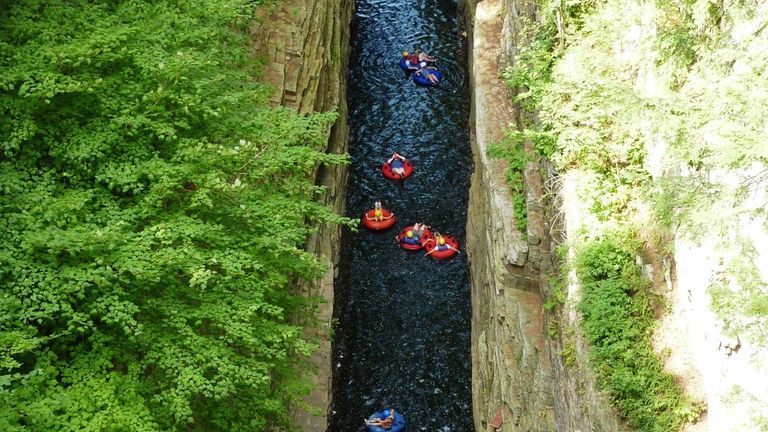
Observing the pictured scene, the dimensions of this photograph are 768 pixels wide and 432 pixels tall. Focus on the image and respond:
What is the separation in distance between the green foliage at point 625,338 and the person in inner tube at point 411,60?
16.5 metres

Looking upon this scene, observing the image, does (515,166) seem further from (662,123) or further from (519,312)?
(662,123)

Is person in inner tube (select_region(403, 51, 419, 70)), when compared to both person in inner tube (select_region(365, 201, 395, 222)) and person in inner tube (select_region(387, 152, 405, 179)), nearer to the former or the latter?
person in inner tube (select_region(387, 152, 405, 179))

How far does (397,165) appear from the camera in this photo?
2473cm

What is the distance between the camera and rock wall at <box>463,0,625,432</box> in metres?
13.4

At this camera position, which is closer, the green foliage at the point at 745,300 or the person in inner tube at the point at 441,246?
the green foliage at the point at 745,300

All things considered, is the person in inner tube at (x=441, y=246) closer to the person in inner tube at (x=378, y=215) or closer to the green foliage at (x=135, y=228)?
the person in inner tube at (x=378, y=215)

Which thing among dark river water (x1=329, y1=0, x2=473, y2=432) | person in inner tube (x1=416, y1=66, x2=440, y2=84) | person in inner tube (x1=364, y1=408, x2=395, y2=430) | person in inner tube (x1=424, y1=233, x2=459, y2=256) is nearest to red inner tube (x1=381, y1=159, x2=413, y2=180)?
dark river water (x1=329, y1=0, x2=473, y2=432)

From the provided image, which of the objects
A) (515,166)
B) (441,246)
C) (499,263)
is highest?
(515,166)

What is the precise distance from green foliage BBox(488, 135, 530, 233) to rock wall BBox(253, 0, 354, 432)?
5017 millimetres

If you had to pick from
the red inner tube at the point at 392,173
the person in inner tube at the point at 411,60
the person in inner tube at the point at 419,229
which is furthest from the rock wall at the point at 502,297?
the person in inner tube at the point at 411,60

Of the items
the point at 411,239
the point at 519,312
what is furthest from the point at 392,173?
the point at 519,312

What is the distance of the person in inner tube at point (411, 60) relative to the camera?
28828 millimetres

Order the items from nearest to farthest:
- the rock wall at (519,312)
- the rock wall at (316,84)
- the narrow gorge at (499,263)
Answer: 1. the narrow gorge at (499,263)
2. the rock wall at (519,312)
3. the rock wall at (316,84)

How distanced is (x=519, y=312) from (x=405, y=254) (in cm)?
669
